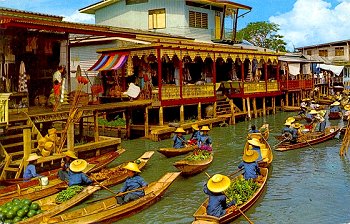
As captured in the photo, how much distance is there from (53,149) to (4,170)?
2333mm

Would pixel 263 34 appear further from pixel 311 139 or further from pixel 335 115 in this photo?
pixel 311 139

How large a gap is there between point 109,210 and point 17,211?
225 cm

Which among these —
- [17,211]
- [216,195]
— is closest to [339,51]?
[216,195]

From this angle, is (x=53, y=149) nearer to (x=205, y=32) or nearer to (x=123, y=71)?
(x=123, y=71)

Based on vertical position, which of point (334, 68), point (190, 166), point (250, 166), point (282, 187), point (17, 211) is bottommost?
point (282, 187)

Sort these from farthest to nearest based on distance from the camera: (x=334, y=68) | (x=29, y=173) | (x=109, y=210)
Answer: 1. (x=334, y=68)
2. (x=29, y=173)
3. (x=109, y=210)

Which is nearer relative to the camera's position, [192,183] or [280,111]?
[192,183]

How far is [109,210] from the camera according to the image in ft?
35.6

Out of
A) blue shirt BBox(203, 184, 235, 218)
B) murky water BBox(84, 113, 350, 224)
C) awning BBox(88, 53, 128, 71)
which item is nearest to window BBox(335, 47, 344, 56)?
murky water BBox(84, 113, 350, 224)

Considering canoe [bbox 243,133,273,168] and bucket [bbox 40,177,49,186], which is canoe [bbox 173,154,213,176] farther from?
bucket [bbox 40,177,49,186]

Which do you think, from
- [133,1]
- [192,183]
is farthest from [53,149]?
[133,1]

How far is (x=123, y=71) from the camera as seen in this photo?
27.6 meters

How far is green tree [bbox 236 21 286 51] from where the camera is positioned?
59.8m

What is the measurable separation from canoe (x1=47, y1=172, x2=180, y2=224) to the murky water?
249 mm
